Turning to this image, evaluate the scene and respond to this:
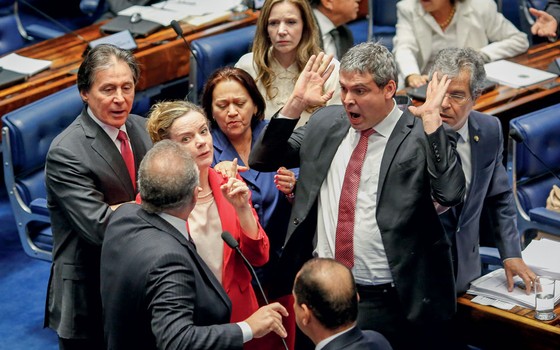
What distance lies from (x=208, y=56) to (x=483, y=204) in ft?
6.45

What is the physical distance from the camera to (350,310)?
2.85 metres

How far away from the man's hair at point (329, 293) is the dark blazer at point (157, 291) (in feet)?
0.78

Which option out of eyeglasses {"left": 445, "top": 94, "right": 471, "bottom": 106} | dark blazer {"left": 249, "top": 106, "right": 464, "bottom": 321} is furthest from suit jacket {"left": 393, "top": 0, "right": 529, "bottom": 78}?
dark blazer {"left": 249, "top": 106, "right": 464, "bottom": 321}

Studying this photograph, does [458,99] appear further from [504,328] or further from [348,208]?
[504,328]

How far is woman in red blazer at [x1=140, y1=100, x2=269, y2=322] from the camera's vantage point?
329 cm

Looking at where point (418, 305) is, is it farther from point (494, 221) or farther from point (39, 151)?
point (39, 151)

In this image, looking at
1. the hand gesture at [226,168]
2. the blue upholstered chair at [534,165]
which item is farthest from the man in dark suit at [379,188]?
the blue upholstered chair at [534,165]

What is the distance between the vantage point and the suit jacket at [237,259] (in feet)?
10.9

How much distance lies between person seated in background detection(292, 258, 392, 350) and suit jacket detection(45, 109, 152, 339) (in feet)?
2.71

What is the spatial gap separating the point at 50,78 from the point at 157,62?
624 millimetres

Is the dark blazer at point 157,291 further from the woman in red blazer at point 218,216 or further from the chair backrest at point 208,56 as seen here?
the chair backrest at point 208,56

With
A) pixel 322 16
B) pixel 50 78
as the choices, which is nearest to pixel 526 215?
pixel 322 16

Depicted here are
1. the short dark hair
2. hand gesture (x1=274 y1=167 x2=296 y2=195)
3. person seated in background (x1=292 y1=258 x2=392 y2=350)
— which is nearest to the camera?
person seated in background (x1=292 y1=258 x2=392 y2=350)

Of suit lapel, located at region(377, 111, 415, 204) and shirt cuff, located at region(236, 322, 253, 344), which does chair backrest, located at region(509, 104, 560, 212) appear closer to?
suit lapel, located at region(377, 111, 415, 204)
